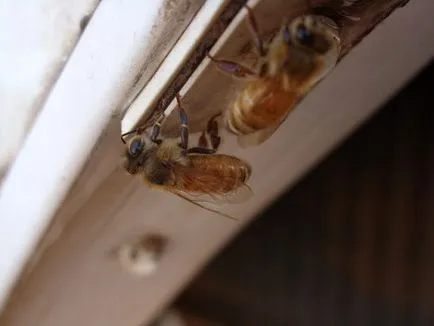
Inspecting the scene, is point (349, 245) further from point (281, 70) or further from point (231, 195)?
point (281, 70)

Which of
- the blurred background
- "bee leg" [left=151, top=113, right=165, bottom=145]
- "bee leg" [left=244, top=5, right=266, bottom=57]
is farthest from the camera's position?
the blurred background

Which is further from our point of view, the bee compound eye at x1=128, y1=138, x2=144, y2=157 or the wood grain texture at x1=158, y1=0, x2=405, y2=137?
the bee compound eye at x1=128, y1=138, x2=144, y2=157

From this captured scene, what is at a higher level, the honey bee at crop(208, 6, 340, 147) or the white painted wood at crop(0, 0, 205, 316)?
the honey bee at crop(208, 6, 340, 147)

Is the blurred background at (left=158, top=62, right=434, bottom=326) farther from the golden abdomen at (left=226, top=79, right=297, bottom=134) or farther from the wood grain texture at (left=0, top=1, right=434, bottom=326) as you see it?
the golden abdomen at (left=226, top=79, right=297, bottom=134)

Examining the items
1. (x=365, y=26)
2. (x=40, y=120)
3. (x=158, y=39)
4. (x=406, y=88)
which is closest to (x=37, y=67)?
(x=40, y=120)

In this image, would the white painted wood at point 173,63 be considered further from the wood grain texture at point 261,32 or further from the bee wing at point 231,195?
the bee wing at point 231,195

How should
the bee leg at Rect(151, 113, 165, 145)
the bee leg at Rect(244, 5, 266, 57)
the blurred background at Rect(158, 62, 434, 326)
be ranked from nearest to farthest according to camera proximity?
the bee leg at Rect(244, 5, 266, 57), the bee leg at Rect(151, 113, 165, 145), the blurred background at Rect(158, 62, 434, 326)

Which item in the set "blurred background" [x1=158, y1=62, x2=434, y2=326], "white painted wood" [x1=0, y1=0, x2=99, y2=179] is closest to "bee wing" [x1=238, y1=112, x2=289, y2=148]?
"white painted wood" [x1=0, y1=0, x2=99, y2=179]
